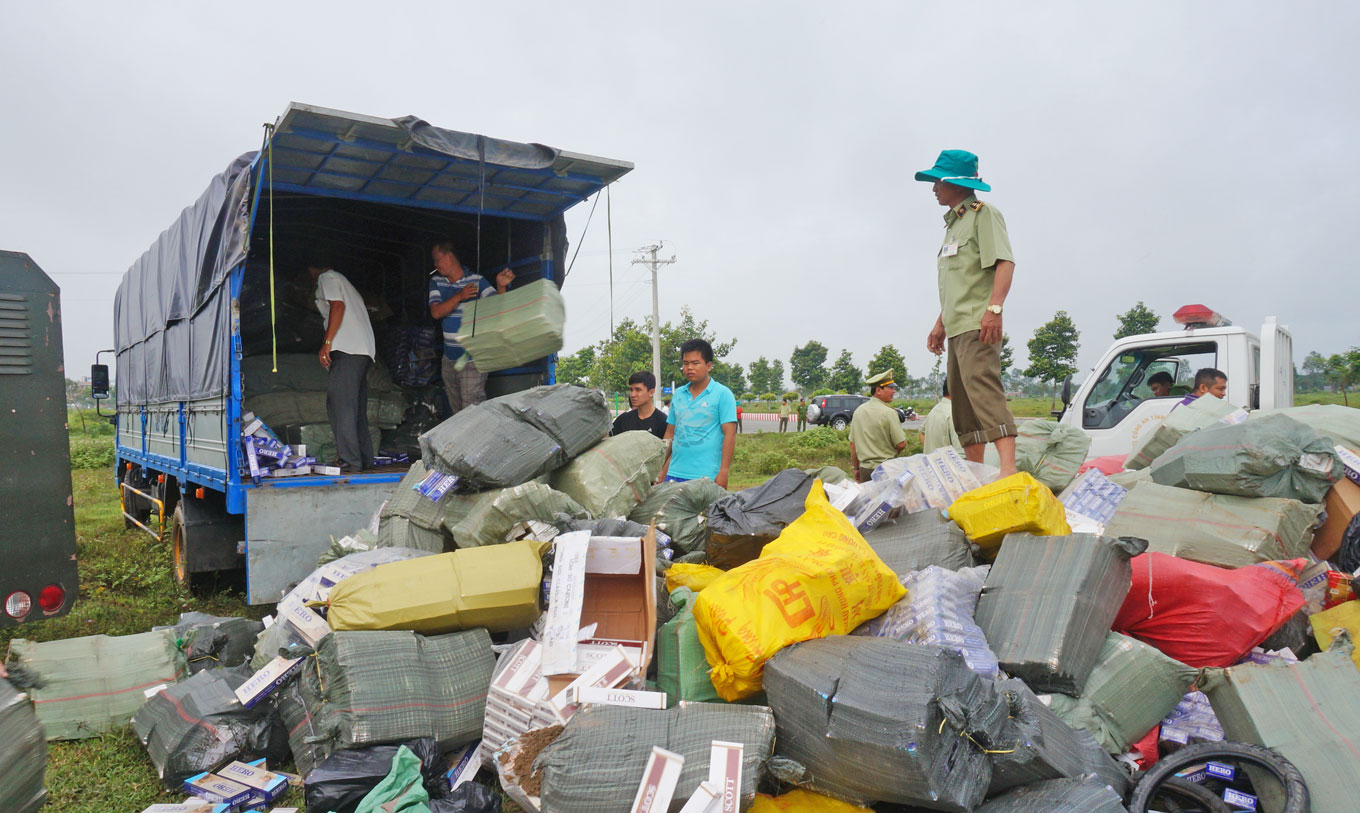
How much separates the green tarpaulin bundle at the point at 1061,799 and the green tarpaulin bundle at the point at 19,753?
2.44 metres

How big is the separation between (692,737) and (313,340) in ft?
19.5

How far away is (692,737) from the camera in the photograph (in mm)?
2311

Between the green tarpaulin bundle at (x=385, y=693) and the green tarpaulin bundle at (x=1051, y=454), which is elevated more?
the green tarpaulin bundle at (x=1051, y=454)

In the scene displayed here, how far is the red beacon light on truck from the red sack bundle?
186 inches

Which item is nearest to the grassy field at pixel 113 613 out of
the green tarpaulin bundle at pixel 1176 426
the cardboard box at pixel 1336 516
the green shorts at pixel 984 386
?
the green shorts at pixel 984 386

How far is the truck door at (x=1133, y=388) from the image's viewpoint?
657cm

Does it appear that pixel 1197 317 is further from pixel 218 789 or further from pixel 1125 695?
pixel 218 789

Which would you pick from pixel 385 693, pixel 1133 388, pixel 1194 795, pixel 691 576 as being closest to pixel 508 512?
pixel 691 576

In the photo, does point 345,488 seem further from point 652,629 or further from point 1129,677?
point 1129,677

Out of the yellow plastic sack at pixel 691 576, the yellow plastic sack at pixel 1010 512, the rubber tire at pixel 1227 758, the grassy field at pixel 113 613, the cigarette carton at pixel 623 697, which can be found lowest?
the grassy field at pixel 113 613

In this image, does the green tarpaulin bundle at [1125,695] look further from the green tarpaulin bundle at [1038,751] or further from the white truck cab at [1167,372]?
the white truck cab at [1167,372]

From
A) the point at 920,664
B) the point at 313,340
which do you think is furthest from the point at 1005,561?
the point at 313,340

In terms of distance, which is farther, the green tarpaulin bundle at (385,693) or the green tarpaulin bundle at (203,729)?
the green tarpaulin bundle at (203,729)

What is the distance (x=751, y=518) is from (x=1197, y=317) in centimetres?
579
